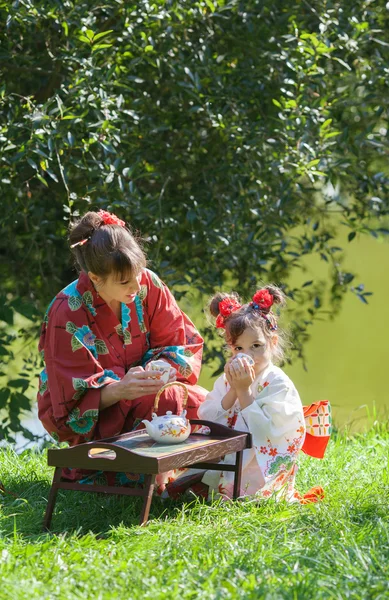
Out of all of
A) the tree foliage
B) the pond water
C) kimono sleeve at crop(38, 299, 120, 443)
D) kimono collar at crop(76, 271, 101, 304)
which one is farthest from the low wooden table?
the pond water

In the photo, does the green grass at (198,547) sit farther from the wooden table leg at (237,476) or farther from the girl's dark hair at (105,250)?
the girl's dark hair at (105,250)

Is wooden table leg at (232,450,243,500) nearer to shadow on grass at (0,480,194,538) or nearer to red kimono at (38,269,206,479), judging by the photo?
shadow on grass at (0,480,194,538)

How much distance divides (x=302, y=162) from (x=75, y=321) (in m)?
Answer: 1.64

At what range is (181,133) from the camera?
5.07 metres

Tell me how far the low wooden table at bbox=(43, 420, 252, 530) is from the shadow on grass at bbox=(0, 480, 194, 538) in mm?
109

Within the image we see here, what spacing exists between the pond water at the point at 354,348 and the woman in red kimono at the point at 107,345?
494 centimetres

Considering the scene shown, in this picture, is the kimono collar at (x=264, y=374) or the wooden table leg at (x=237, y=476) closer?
the wooden table leg at (x=237, y=476)

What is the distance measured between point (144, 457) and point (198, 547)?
358 mm

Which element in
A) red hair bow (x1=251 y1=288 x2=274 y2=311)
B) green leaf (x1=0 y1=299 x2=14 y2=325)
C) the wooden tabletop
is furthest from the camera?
green leaf (x1=0 y1=299 x2=14 y2=325)

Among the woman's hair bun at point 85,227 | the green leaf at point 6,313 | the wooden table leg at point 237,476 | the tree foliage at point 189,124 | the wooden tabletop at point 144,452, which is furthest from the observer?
the green leaf at point 6,313

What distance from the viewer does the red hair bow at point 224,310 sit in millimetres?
3555

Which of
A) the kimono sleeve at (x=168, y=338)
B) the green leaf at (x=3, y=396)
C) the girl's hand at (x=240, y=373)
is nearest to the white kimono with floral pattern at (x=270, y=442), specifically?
the girl's hand at (x=240, y=373)

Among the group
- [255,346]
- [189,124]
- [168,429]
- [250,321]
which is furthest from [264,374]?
[189,124]

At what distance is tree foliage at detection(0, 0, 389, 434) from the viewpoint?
4.39m
